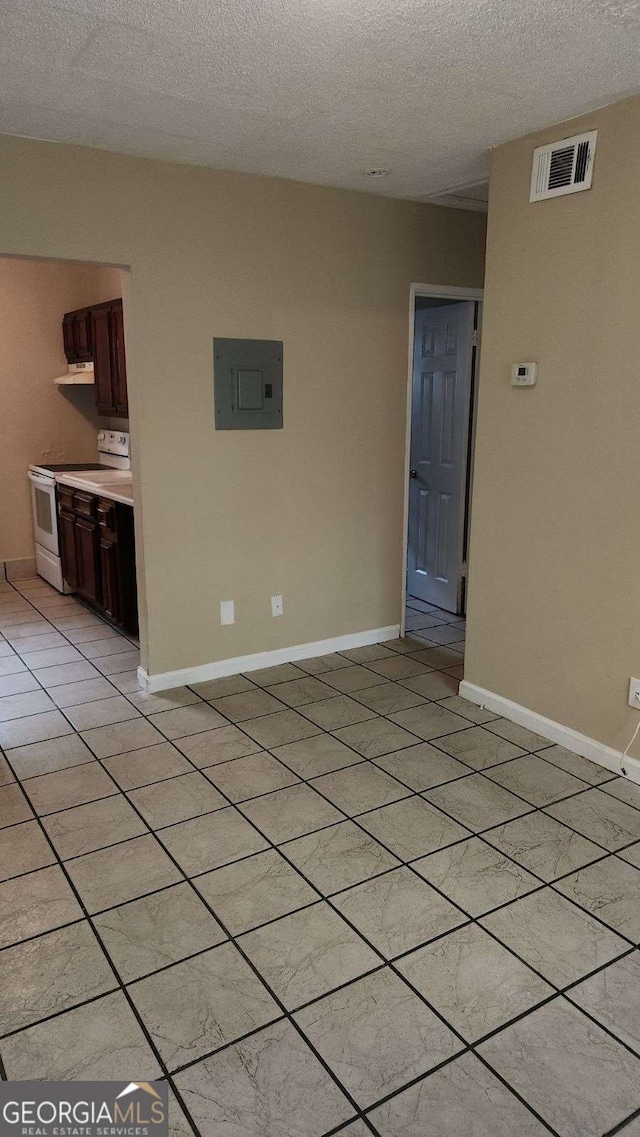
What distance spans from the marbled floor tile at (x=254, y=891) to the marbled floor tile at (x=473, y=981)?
0.41 m

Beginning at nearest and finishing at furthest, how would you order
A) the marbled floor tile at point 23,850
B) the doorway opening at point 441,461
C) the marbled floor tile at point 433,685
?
the marbled floor tile at point 23,850
the marbled floor tile at point 433,685
the doorway opening at point 441,461

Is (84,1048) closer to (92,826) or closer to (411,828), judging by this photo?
(92,826)

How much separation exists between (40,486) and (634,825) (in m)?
4.52

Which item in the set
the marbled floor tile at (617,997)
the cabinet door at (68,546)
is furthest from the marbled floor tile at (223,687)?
the marbled floor tile at (617,997)

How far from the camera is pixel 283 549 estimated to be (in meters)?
4.13

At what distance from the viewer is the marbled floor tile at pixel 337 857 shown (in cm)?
242

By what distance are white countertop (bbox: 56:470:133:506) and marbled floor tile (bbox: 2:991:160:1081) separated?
2.71m

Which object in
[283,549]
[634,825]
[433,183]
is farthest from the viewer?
[283,549]

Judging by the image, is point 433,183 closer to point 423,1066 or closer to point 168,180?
point 168,180

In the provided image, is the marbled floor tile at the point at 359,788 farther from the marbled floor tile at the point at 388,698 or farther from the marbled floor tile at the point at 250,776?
the marbled floor tile at the point at 388,698

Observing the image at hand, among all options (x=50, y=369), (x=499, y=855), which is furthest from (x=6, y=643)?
(x=499, y=855)

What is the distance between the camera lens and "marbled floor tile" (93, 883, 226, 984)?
6.84 feet

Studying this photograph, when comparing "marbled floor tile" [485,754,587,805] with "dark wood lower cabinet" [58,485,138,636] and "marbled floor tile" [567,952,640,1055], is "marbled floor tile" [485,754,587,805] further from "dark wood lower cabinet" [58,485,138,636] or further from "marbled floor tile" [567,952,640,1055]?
"dark wood lower cabinet" [58,485,138,636]

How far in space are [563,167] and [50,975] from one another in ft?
10.6
